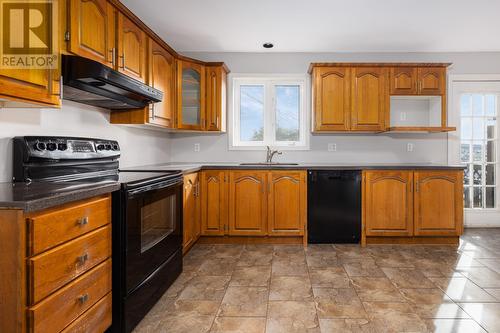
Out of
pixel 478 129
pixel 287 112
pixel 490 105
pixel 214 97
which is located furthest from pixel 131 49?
pixel 490 105

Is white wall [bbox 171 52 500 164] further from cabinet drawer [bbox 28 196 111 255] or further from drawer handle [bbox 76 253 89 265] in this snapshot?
drawer handle [bbox 76 253 89 265]

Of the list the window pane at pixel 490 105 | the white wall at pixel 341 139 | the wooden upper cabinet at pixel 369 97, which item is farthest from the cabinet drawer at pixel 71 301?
the window pane at pixel 490 105

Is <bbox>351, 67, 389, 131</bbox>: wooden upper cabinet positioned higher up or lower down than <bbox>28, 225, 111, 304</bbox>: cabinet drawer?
higher up

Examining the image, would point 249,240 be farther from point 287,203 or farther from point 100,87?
point 100,87

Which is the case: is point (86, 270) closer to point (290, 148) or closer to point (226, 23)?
point (226, 23)

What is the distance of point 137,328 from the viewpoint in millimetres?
1840

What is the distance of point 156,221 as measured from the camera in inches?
83.9

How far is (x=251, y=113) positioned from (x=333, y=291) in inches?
102

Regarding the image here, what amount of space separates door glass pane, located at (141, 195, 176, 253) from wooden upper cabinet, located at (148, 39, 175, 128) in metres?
0.91

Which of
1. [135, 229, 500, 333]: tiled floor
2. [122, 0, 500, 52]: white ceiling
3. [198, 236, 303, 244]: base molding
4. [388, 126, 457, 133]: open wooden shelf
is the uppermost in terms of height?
[122, 0, 500, 52]: white ceiling

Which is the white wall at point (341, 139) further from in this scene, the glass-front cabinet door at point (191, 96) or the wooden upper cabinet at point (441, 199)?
the wooden upper cabinet at point (441, 199)

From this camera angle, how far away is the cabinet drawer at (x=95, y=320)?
1.40 meters

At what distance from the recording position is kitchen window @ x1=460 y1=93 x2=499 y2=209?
4.22 m

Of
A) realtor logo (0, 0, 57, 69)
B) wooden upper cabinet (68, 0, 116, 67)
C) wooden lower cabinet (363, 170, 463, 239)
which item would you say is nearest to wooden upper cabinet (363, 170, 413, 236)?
wooden lower cabinet (363, 170, 463, 239)
